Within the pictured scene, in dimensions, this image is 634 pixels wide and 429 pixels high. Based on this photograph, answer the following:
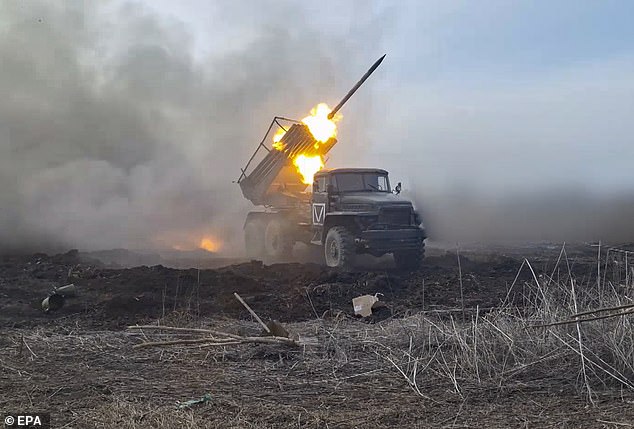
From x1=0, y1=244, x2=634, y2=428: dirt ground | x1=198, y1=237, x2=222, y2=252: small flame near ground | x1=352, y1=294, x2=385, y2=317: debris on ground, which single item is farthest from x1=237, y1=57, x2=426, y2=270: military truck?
x1=352, y1=294, x2=385, y2=317: debris on ground

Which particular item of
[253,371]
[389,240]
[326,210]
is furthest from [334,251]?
[253,371]

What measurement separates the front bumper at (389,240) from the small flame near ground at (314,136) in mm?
2903

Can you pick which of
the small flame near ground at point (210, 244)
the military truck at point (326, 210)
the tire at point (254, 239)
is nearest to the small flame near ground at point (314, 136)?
the military truck at point (326, 210)

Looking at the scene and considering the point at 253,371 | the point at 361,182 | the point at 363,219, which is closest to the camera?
the point at 253,371

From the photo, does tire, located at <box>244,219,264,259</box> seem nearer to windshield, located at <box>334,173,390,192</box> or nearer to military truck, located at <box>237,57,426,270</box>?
military truck, located at <box>237,57,426,270</box>

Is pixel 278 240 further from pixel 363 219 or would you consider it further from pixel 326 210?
pixel 363 219

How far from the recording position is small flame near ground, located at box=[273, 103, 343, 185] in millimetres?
15820

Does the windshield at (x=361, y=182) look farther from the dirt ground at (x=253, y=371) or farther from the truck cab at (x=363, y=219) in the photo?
the dirt ground at (x=253, y=371)

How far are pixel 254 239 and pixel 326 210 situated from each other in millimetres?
4707

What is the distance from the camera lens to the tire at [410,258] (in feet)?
46.1

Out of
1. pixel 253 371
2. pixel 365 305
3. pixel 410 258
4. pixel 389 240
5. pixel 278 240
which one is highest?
pixel 278 240

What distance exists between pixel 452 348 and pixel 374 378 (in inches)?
38.1

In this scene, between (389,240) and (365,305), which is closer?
(365,305)

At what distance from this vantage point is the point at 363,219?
13.8 meters
